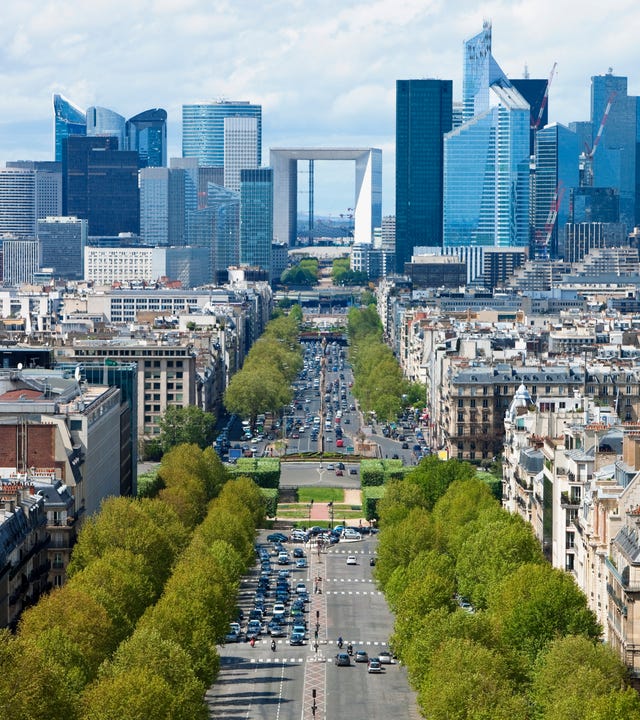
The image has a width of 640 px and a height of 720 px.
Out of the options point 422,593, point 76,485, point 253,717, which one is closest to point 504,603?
point 422,593

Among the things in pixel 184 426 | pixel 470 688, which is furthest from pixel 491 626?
pixel 184 426

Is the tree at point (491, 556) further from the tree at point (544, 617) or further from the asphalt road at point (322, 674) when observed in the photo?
the tree at point (544, 617)

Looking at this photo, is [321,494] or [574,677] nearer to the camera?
[574,677]

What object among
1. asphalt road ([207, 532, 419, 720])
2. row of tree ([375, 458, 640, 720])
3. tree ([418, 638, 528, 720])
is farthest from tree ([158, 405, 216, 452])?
tree ([418, 638, 528, 720])

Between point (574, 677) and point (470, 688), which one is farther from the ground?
point (574, 677)

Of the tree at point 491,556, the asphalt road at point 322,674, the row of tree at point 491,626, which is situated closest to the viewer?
the row of tree at point 491,626

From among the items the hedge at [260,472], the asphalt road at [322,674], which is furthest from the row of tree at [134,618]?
the hedge at [260,472]

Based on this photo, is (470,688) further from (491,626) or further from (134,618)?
(134,618)

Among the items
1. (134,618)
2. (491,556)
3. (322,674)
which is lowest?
(322,674)
